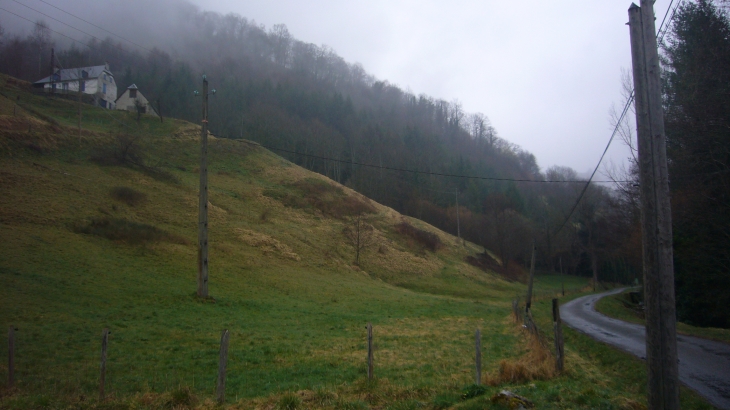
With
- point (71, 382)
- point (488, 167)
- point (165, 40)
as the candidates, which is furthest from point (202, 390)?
point (165, 40)

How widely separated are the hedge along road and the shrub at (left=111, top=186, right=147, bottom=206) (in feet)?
117

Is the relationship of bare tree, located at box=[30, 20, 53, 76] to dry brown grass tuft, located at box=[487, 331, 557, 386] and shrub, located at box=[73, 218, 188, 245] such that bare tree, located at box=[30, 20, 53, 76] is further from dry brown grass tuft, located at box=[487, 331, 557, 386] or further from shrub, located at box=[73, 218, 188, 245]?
dry brown grass tuft, located at box=[487, 331, 557, 386]

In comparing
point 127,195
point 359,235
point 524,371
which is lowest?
point 524,371

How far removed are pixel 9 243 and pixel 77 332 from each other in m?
13.4

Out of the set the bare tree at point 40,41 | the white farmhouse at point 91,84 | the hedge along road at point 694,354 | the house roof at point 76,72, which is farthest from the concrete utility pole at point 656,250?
the bare tree at point 40,41

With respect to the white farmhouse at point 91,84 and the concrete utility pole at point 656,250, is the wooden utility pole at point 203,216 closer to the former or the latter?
the concrete utility pole at point 656,250

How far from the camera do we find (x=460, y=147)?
12381 cm

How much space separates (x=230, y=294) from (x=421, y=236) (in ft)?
117

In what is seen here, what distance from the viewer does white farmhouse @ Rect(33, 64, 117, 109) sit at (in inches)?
2975

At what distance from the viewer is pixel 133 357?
12.3 meters

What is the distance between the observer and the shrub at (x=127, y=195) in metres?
37.5

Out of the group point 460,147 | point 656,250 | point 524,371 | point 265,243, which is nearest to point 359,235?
point 265,243

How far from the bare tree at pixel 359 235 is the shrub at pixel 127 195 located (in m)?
21.6

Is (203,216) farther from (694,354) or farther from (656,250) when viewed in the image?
(694,354)
